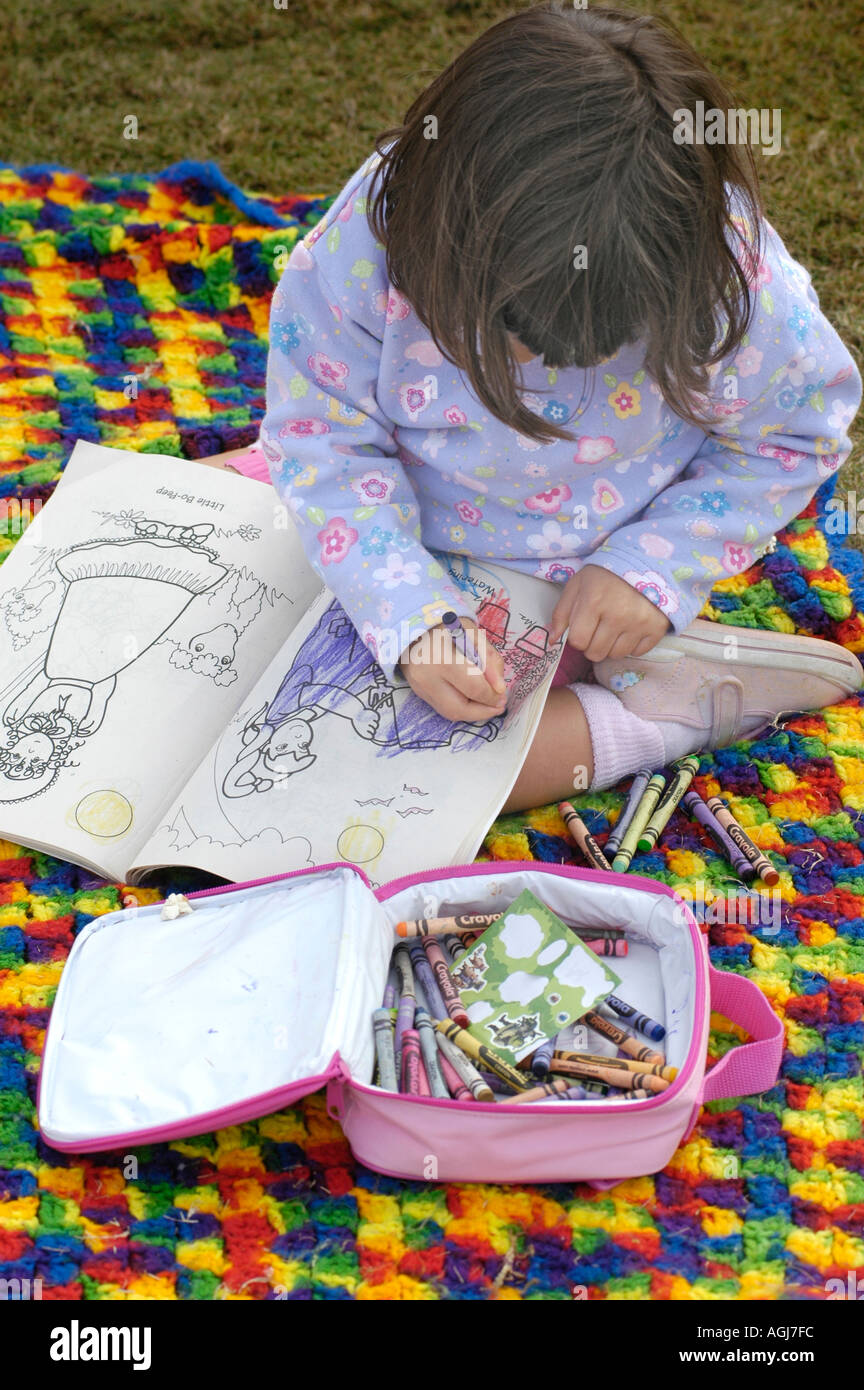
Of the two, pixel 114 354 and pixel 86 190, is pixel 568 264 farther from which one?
pixel 86 190

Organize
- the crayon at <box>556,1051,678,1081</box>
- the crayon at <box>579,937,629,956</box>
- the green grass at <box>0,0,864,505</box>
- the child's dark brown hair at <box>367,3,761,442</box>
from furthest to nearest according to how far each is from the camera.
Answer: the green grass at <box>0,0,864,505</box> → the crayon at <box>579,937,629,956</box> → the crayon at <box>556,1051,678,1081</box> → the child's dark brown hair at <box>367,3,761,442</box>

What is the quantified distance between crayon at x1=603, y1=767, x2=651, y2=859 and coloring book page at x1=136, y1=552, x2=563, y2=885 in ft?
0.39

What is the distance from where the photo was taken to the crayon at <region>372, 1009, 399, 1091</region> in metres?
0.87

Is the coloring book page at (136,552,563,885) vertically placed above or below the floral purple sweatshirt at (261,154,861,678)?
below

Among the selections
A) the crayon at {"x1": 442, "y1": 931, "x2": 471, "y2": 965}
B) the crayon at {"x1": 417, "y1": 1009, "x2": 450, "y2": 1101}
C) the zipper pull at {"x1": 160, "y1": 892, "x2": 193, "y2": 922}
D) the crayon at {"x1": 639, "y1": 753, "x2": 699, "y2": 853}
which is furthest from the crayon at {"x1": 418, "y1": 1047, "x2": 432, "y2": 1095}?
the crayon at {"x1": 639, "y1": 753, "x2": 699, "y2": 853}

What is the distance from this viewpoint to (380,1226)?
86cm

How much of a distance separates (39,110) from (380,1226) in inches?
73.8

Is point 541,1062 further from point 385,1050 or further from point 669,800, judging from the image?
point 669,800

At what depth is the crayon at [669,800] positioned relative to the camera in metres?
1.11

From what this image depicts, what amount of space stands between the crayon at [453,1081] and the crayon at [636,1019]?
0.40 feet

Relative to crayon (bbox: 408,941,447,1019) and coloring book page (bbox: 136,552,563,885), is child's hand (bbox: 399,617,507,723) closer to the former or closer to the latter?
coloring book page (bbox: 136,552,563,885)

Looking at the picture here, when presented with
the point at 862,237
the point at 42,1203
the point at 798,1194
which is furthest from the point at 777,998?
the point at 862,237

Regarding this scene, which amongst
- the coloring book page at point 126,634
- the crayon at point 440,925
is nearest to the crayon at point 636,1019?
the crayon at point 440,925

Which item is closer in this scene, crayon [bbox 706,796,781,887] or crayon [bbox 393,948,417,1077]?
crayon [bbox 393,948,417,1077]
